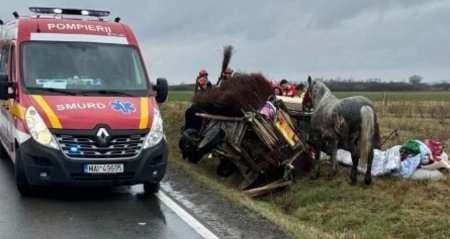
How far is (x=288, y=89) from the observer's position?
53.4 feet

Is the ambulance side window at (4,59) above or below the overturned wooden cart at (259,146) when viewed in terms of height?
above

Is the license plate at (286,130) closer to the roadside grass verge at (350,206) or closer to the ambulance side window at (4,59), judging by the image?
the roadside grass verge at (350,206)

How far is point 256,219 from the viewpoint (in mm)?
8430

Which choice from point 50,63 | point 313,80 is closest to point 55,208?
point 50,63

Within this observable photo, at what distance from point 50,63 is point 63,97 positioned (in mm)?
921

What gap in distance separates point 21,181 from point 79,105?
1388 millimetres

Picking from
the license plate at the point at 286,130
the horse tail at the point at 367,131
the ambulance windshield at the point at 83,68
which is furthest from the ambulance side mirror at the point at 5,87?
the horse tail at the point at 367,131

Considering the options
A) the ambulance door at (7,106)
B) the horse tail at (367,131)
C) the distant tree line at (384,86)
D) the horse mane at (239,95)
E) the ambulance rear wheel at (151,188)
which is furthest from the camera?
the distant tree line at (384,86)

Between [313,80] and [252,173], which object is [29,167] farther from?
[313,80]

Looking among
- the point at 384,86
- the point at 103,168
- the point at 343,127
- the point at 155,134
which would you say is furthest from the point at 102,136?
the point at 384,86

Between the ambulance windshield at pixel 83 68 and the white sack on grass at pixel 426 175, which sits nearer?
the ambulance windshield at pixel 83 68

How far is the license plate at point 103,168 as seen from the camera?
854cm

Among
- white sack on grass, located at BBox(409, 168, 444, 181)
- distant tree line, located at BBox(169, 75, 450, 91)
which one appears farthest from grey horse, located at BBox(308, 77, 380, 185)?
distant tree line, located at BBox(169, 75, 450, 91)

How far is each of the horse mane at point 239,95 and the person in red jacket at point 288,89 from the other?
2.56 meters
